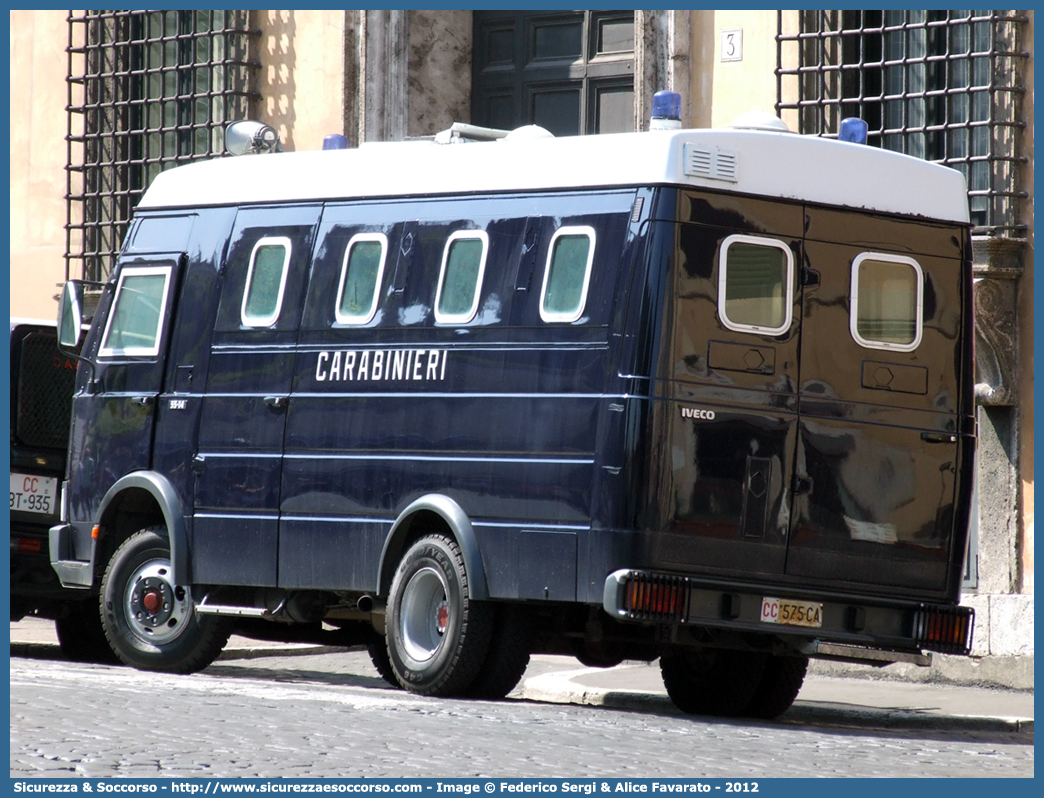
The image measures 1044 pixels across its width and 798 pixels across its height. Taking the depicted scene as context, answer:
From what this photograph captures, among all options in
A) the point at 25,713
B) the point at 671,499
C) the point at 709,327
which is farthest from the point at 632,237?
the point at 25,713

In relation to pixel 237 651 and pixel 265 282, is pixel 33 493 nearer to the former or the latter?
pixel 237 651

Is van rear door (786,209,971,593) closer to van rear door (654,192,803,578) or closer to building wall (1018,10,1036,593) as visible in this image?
van rear door (654,192,803,578)

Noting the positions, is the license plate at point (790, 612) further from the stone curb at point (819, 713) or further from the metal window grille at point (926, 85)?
the metal window grille at point (926, 85)

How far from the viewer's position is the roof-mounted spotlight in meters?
12.7

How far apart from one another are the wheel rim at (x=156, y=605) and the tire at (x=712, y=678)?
2783 millimetres

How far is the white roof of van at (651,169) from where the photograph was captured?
32.5 ft

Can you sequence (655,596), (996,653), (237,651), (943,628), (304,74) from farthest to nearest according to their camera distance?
(304,74) → (237,651) → (996,653) → (943,628) → (655,596)

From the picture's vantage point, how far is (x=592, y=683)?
13219 mm

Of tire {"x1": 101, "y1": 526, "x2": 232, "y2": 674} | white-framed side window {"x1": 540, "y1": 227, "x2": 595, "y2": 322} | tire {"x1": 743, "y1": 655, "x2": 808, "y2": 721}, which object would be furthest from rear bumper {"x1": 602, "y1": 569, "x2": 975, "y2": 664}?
tire {"x1": 101, "y1": 526, "x2": 232, "y2": 674}

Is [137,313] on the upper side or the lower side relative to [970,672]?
upper

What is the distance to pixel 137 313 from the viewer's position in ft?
40.8

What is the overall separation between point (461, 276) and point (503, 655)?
1899mm

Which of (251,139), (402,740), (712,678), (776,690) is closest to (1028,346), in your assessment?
(776,690)

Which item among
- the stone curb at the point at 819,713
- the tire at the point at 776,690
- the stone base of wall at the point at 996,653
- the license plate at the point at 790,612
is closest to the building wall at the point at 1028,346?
the stone base of wall at the point at 996,653
